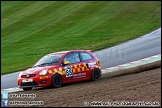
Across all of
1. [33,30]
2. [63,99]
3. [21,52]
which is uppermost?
[33,30]

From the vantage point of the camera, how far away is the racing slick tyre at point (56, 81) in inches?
533

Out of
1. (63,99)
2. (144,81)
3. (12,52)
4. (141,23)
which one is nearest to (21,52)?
(12,52)

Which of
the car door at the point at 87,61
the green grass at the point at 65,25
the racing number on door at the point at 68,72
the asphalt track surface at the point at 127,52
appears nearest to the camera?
the racing number on door at the point at 68,72

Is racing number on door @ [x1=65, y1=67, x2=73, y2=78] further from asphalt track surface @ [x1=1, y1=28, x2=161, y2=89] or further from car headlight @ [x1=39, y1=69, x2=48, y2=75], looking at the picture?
asphalt track surface @ [x1=1, y1=28, x2=161, y2=89]

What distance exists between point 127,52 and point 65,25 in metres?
10.5

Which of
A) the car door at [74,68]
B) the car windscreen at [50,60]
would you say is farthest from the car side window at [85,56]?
the car windscreen at [50,60]

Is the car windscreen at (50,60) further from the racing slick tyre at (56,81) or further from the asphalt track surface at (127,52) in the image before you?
the asphalt track surface at (127,52)

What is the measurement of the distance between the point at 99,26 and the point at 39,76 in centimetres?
1690

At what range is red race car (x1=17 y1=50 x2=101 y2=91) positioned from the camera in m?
13.5

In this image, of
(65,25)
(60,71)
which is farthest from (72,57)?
(65,25)

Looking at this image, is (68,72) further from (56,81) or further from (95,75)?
(95,75)

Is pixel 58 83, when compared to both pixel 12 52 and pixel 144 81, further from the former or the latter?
pixel 12 52

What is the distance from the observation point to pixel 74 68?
14.6 m

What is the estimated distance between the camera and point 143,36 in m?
25.9
